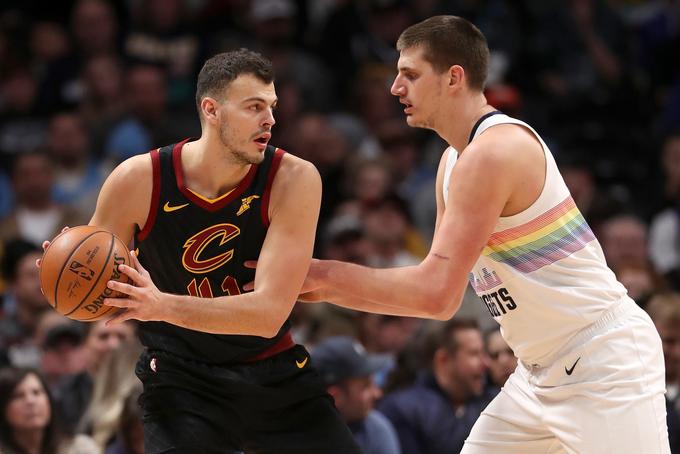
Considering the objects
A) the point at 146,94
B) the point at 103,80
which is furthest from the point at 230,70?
the point at 103,80

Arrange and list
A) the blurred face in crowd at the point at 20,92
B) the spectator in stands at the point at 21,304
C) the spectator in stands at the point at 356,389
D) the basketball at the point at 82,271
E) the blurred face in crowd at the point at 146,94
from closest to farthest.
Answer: the basketball at the point at 82,271 < the spectator in stands at the point at 356,389 < the spectator in stands at the point at 21,304 < the blurred face in crowd at the point at 146,94 < the blurred face in crowd at the point at 20,92

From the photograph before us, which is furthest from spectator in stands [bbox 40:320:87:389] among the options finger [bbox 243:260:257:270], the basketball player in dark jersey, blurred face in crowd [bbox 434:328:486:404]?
finger [bbox 243:260:257:270]

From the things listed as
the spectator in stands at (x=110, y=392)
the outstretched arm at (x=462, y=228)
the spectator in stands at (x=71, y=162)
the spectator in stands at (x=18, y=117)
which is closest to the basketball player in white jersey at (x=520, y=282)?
the outstretched arm at (x=462, y=228)

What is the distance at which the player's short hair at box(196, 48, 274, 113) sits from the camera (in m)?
5.34

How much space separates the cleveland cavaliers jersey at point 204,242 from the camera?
17.6 ft

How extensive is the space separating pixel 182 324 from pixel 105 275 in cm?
37

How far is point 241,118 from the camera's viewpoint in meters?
5.31

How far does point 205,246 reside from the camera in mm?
5379

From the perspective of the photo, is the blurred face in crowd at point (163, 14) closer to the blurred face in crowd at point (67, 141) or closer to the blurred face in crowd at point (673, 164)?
the blurred face in crowd at point (67, 141)

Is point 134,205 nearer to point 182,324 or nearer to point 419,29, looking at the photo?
point 182,324

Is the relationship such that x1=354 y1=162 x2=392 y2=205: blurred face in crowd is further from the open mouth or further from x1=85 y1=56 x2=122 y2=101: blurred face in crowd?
the open mouth

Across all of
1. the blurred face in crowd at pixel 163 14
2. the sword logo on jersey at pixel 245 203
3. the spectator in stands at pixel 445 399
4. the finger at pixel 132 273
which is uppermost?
the blurred face in crowd at pixel 163 14

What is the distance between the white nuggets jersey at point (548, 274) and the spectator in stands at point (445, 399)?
8.78ft

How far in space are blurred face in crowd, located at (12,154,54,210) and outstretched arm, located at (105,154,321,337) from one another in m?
6.06
